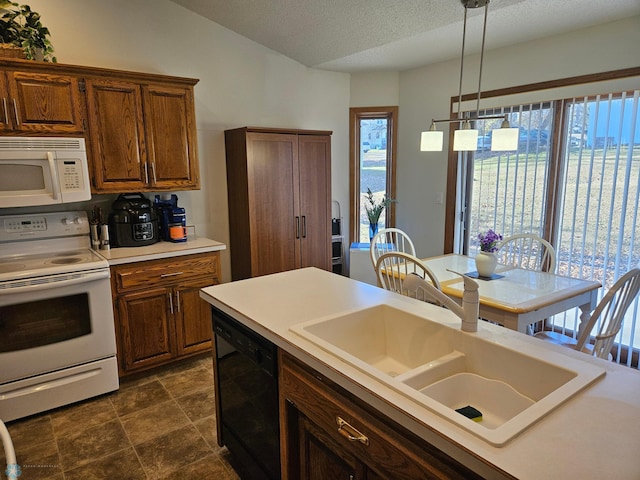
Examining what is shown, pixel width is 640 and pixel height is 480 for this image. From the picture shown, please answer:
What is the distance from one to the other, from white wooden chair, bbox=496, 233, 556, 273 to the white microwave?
3.00 meters

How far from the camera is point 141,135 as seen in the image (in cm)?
298


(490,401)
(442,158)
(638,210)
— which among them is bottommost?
(490,401)

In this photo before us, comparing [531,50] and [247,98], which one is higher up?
[531,50]

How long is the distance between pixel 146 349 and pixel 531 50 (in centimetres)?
374

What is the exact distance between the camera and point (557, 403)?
986mm

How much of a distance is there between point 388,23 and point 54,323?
3.06 meters

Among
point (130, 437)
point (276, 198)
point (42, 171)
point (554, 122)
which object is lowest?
point (130, 437)

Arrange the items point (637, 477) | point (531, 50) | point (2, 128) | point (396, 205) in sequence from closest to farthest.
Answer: point (637, 477) < point (2, 128) < point (531, 50) < point (396, 205)

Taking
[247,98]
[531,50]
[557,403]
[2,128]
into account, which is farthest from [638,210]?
[2,128]

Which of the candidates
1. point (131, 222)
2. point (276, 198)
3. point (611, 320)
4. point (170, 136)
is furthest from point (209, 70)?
point (611, 320)

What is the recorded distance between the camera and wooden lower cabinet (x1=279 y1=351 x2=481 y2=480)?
0.98m

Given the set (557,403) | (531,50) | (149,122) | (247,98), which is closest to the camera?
(557,403)

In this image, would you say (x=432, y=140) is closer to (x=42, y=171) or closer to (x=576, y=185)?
(x=576, y=185)

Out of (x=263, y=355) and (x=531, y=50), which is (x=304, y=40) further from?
(x=263, y=355)
